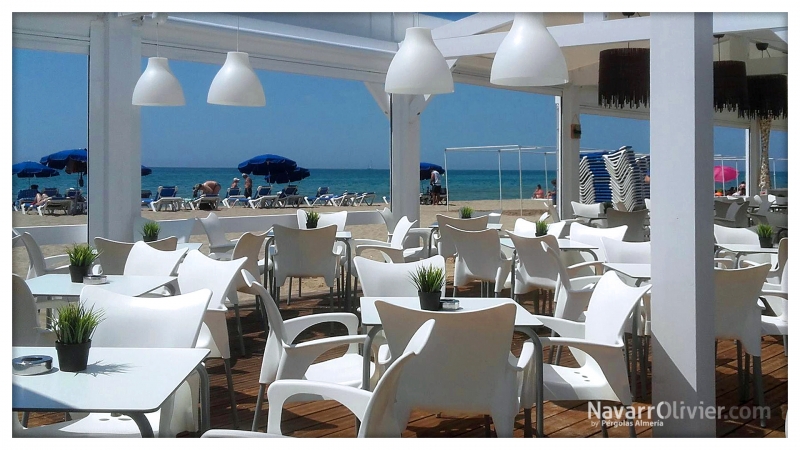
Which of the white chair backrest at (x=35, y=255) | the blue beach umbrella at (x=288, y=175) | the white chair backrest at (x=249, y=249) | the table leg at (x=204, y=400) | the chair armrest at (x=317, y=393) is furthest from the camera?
the blue beach umbrella at (x=288, y=175)

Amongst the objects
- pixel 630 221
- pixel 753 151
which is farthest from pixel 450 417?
pixel 753 151

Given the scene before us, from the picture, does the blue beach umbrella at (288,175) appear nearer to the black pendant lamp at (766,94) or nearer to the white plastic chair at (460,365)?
the black pendant lamp at (766,94)

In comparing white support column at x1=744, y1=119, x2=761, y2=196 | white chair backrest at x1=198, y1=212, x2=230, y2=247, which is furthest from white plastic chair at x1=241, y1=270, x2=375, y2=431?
white support column at x1=744, y1=119, x2=761, y2=196

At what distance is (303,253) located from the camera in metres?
6.00

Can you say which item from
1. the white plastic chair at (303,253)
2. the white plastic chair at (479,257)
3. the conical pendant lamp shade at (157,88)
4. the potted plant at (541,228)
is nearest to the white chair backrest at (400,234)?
the white plastic chair at (479,257)

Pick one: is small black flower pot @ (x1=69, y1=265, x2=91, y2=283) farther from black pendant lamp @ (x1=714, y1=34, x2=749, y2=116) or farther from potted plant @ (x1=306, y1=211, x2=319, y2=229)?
black pendant lamp @ (x1=714, y1=34, x2=749, y2=116)

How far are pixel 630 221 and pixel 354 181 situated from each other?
121 feet

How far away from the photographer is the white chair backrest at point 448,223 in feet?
22.1

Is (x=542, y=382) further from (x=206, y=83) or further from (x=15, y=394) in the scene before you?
(x=206, y=83)

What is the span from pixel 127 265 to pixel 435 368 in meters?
2.69

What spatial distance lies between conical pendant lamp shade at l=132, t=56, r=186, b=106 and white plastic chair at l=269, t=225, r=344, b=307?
1274 millimetres

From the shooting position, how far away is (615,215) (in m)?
8.09

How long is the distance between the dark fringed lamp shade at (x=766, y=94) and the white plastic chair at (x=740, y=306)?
227 inches
